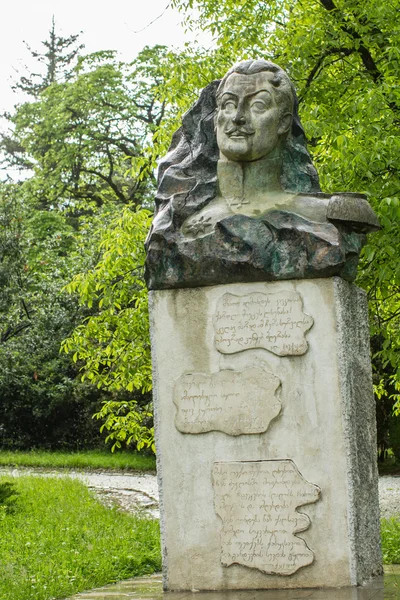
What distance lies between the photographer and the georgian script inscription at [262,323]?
5484 mm

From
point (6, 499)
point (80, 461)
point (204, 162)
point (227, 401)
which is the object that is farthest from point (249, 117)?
point (80, 461)

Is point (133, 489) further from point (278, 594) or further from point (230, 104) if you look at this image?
point (230, 104)

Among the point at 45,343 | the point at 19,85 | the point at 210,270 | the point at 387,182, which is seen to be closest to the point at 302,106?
the point at 387,182

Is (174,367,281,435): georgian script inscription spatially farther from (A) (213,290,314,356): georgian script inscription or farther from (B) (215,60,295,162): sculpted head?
(B) (215,60,295,162): sculpted head

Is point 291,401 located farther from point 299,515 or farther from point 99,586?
point 99,586

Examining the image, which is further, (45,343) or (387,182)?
(45,343)

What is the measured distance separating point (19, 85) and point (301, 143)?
35.2 m

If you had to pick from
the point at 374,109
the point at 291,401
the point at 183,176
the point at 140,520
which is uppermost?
the point at 374,109

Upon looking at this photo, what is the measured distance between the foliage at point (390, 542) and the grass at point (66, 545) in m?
1.69

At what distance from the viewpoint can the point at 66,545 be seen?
8516mm

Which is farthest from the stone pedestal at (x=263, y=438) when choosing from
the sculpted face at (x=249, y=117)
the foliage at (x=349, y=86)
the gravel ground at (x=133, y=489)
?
the gravel ground at (x=133, y=489)

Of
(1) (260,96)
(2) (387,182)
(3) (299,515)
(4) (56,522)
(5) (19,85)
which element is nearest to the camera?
(3) (299,515)

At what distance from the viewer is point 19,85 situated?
3969 centimetres

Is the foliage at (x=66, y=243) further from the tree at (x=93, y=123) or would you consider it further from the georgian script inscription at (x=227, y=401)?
the georgian script inscription at (x=227, y=401)
